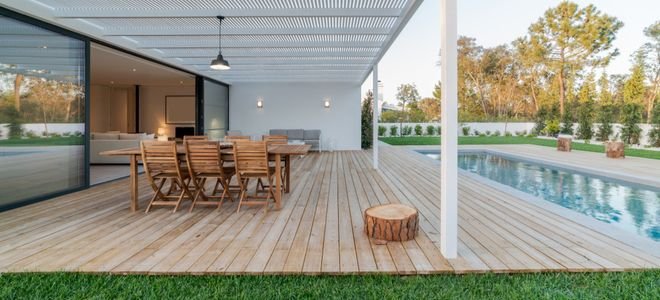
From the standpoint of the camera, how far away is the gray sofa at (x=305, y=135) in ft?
40.4

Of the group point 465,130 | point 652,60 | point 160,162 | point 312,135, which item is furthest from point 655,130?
point 160,162

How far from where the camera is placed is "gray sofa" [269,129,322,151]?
40.4ft

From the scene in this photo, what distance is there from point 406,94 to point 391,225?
21.1 metres

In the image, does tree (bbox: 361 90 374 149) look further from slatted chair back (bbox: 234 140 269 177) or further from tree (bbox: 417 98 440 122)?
tree (bbox: 417 98 440 122)

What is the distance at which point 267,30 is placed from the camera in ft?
18.4

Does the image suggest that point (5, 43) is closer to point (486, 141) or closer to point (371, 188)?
point (371, 188)

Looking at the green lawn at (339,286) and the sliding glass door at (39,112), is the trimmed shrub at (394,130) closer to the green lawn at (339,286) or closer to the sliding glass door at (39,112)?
the sliding glass door at (39,112)

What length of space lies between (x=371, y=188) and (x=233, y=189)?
2.06 metres

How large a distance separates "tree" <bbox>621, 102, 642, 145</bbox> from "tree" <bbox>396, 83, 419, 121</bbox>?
1176cm

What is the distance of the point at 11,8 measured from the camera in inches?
159

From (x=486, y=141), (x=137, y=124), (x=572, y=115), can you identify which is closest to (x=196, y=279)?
(x=137, y=124)

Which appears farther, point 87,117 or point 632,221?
point 87,117

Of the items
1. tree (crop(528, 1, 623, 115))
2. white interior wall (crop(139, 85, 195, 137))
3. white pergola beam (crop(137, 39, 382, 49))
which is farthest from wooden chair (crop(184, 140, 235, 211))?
tree (crop(528, 1, 623, 115))

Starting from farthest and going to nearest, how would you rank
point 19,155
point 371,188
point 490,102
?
point 490,102
point 371,188
point 19,155
